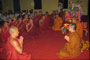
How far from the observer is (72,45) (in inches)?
131

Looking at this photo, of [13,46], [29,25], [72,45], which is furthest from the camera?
[29,25]

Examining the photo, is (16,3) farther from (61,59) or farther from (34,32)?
(61,59)

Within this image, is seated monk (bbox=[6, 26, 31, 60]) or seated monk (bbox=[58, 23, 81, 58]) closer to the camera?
seated monk (bbox=[6, 26, 31, 60])

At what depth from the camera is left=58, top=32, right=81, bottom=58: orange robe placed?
330cm

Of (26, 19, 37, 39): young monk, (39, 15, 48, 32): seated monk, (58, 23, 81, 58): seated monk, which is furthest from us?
(39, 15, 48, 32): seated monk

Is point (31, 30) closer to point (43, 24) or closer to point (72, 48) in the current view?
point (43, 24)

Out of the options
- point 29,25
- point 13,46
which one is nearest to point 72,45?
point 13,46

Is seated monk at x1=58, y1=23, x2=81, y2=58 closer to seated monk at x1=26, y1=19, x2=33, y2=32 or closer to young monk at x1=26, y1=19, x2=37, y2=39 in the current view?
young monk at x1=26, y1=19, x2=37, y2=39

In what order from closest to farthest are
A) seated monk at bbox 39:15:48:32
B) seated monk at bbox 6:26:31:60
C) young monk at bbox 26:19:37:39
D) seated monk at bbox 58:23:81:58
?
seated monk at bbox 6:26:31:60, seated monk at bbox 58:23:81:58, young monk at bbox 26:19:37:39, seated monk at bbox 39:15:48:32

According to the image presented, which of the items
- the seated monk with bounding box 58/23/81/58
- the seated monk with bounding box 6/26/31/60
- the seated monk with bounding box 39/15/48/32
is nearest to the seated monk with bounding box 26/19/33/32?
the seated monk with bounding box 39/15/48/32

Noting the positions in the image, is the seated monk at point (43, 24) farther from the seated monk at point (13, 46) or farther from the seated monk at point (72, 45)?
the seated monk at point (13, 46)

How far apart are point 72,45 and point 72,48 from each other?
9cm

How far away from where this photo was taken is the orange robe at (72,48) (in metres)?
3.30

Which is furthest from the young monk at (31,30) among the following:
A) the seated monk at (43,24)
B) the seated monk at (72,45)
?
the seated monk at (72,45)
